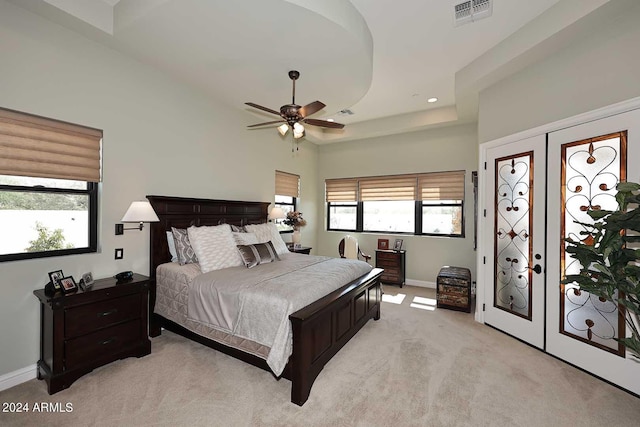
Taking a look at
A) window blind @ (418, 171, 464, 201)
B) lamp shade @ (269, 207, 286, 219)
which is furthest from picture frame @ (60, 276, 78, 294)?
window blind @ (418, 171, 464, 201)

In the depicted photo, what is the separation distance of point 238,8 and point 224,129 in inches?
90.1

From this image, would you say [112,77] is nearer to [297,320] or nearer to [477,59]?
[297,320]

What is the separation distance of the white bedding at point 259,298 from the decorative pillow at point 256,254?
0.12 meters

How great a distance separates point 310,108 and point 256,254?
1.84 m

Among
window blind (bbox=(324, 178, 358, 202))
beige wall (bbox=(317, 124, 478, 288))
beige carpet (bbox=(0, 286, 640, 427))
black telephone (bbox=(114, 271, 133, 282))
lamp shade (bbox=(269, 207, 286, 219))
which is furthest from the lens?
window blind (bbox=(324, 178, 358, 202))

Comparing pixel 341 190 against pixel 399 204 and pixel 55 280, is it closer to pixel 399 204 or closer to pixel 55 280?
pixel 399 204

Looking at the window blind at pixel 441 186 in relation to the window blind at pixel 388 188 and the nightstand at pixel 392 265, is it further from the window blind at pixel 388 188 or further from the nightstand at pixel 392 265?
the nightstand at pixel 392 265

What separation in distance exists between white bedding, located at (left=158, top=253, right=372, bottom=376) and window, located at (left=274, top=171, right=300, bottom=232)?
8.39 ft

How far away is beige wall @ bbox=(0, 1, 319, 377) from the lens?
2.40 m

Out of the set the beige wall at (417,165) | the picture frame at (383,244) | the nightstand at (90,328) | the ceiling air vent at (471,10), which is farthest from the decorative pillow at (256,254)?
the ceiling air vent at (471,10)

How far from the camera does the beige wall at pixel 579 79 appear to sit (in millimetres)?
2316

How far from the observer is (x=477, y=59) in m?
3.47

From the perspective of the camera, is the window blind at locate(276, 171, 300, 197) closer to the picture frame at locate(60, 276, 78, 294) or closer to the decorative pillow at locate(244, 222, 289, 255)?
the decorative pillow at locate(244, 222, 289, 255)

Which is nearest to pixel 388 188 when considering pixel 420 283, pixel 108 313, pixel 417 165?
pixel 417 165
